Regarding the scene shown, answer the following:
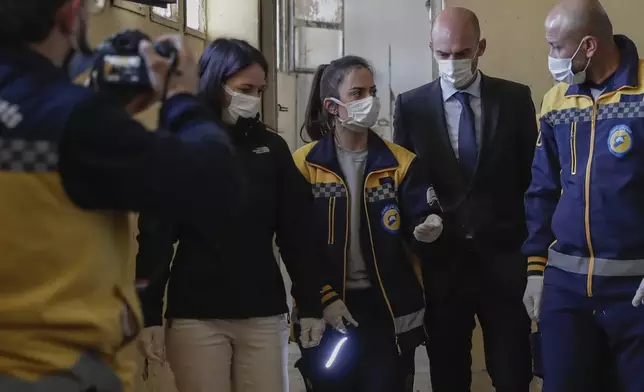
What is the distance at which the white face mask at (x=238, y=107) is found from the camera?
1.82m

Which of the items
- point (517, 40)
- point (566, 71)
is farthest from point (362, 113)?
point (517, 40)

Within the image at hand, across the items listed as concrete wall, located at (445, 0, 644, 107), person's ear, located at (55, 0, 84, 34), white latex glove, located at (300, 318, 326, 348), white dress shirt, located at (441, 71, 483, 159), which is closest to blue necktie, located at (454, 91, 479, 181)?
white dress shirt, located at (441, 71, 483, 159)

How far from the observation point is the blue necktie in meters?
2.34

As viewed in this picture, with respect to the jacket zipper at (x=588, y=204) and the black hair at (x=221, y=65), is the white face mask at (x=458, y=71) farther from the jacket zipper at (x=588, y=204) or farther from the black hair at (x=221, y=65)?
the black hair at (x=221, y=65)

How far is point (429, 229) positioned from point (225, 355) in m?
0.69

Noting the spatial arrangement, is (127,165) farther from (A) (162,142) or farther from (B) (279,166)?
(B) (279,166)

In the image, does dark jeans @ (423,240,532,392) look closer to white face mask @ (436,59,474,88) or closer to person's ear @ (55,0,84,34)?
white face mask @ (436,59,474,88)

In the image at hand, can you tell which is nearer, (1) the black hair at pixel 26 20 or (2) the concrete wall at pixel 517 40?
(1) the black hair at pixel 26 20

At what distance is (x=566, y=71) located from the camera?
1.95 metres

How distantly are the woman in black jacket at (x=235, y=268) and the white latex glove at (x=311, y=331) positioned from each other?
104 mm

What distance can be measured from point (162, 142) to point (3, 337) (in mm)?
299

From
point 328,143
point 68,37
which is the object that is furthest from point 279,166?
point 68,37

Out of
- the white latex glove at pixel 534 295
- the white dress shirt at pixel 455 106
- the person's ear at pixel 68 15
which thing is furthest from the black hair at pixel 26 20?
the white dress shirt at pixel 455 106

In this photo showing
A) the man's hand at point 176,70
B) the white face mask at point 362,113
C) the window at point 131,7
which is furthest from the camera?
the window at point 131,7
